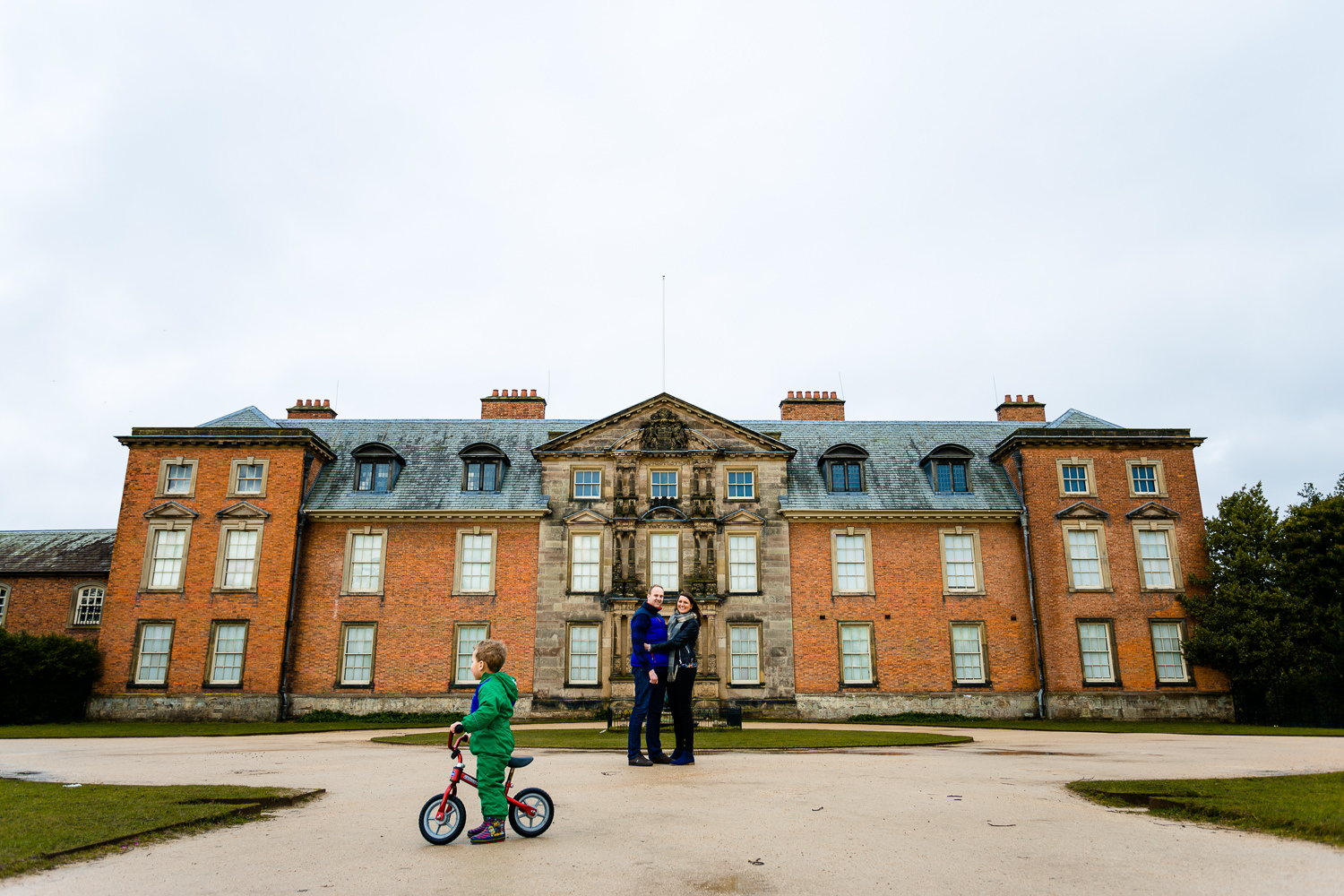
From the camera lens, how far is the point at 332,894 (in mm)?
5582

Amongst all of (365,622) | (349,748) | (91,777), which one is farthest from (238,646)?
(91,777)

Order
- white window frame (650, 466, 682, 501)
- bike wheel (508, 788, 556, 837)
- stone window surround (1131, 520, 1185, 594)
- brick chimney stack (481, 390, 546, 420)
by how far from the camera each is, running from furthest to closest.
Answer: brick chimney stack (481, 390, 546, 420)
white window frame (650, 466, 682, 501)
stone window surround (1131, 520, 1185, 594)
bike wheel (508, 788, 556, 837)

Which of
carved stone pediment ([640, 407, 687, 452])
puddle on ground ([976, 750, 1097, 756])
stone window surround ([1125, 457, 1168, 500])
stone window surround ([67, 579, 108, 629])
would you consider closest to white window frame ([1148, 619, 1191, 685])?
stone window surround ([1125, 457, 1168, 500])

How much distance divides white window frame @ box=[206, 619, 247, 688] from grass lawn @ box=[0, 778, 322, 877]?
1860 centimetres

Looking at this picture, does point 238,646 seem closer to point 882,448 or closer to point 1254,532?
point 882,448

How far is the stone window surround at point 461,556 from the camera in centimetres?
2986

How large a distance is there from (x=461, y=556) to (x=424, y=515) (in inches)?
78.1

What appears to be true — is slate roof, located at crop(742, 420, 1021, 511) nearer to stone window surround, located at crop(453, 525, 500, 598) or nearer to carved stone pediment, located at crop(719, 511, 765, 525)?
carved stone pediment, located at crop(719, 511, 765, 525)

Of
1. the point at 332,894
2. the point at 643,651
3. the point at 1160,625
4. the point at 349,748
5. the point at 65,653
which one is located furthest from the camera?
the point at 1160,625

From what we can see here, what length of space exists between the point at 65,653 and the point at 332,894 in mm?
27820

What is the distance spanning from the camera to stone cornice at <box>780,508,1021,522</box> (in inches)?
1193

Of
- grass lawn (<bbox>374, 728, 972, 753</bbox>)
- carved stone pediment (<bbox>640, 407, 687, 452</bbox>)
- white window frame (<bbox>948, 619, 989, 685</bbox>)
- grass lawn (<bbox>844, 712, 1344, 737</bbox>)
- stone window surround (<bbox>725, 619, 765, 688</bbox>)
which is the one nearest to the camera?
grass lawn (<bbox>374, 728, 972, 753</bbox>)

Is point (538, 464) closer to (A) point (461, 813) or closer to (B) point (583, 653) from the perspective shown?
(B) point (583, 653)

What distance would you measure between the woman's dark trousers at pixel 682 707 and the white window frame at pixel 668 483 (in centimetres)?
1871
